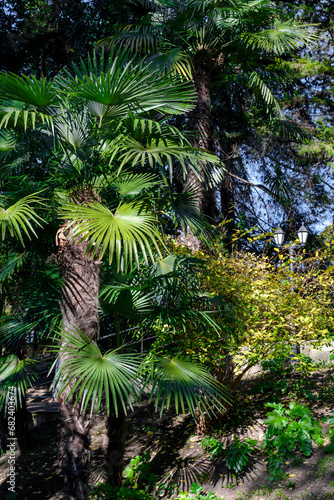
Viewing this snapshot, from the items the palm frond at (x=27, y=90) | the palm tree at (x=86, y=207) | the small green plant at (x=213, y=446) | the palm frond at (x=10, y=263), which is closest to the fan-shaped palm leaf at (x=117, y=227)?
the palm tree at (x=86, y=207)

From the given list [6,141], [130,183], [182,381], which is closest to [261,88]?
[130,183]

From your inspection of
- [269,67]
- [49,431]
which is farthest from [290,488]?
[269,67]

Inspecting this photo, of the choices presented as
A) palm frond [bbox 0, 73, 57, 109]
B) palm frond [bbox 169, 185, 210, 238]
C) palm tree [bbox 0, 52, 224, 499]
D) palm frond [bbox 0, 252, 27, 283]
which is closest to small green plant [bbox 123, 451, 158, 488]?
palm tree [bbox 0, 52, 224, 499]

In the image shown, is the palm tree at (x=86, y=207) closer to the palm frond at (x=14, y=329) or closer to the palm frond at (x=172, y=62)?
the palm frond at (x=14, y=329)

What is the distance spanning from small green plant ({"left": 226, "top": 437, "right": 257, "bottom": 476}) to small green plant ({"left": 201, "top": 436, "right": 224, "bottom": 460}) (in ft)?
0.40

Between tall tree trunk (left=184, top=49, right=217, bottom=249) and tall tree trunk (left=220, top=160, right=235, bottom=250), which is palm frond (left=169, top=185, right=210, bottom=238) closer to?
tall tree trunk (left=184, top=49, right=217, bottom=249)

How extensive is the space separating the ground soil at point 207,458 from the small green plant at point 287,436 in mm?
106

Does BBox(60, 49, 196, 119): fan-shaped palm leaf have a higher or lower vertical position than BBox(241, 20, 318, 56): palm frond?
lower

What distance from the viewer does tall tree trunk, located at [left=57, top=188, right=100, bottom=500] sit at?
3770 mm

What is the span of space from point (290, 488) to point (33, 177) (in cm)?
452

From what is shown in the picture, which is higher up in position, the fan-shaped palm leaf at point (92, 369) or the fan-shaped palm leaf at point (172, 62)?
the fan-shaped palm leaf at point (172, 62)

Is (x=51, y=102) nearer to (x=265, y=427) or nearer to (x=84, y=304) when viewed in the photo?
(x=84, y=304)

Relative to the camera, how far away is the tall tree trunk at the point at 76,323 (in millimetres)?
3770

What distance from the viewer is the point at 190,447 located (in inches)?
238
